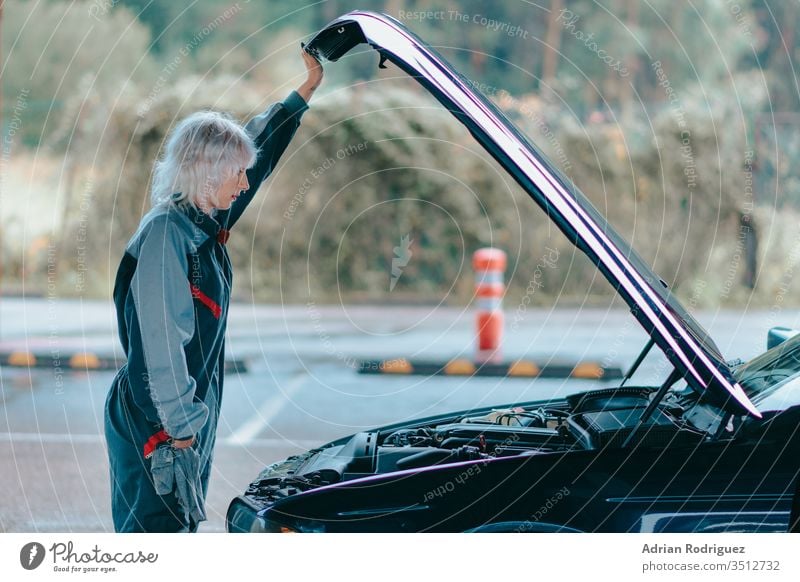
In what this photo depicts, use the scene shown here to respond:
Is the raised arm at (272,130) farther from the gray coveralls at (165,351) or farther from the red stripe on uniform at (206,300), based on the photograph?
the red stripe on uniform at (206,300)

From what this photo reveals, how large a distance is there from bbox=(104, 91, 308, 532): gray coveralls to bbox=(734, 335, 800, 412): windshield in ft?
5.16

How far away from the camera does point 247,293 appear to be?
13.7 m

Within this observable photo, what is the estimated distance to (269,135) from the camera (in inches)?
135

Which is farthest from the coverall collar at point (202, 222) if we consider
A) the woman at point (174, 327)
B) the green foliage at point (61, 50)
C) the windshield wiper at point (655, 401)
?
the green foliage at point (61, 50)

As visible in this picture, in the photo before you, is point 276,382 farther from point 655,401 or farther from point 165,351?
point 655,401

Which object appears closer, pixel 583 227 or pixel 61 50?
pixel 583 227

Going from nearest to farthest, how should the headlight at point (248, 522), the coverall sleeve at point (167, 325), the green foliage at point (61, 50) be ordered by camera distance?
the headlight at point (248, 522), the coverall sleeve at point (167, 325), the green foliage at point (61, 50)

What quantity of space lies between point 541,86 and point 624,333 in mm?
6662

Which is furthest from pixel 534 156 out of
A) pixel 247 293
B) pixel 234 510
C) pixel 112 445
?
pixel 247 293

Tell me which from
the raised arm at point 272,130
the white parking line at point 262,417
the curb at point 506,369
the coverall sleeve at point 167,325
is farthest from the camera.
Result: the curb at point 506,369

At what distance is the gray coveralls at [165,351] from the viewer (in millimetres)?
2756

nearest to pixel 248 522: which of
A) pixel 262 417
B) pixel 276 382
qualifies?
pixel 262 417

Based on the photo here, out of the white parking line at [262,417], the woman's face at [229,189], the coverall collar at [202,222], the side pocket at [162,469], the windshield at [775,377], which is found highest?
the woman's face at [229,189]

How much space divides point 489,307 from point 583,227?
21.4 ft
